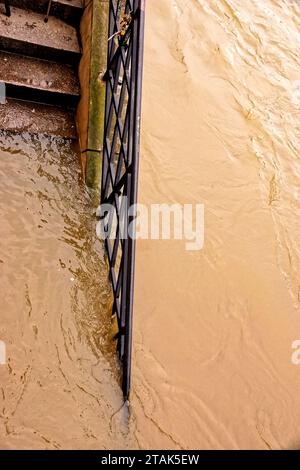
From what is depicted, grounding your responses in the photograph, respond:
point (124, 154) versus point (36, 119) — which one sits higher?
point (124, 154)

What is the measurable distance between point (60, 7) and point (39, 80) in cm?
77

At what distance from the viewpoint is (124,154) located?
320 centimetres

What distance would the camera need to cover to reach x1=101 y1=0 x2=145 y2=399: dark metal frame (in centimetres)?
300

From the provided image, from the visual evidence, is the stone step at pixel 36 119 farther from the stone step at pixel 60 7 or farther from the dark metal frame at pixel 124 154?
the stone step at pixel 60 7

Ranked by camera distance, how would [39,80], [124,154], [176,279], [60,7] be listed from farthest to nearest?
[60,7]
[39,80]
[176,279]
[124,154]

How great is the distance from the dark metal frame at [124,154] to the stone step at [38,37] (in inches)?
18.7

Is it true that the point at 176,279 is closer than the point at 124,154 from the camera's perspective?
No

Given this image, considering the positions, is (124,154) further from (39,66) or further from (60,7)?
A: (60,7)

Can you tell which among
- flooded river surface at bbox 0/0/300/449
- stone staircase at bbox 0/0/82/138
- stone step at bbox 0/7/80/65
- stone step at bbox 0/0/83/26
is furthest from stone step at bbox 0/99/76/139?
stone step at bbox 0/0/83/26

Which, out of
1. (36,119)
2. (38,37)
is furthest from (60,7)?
(36,119)

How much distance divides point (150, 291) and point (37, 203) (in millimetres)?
1136

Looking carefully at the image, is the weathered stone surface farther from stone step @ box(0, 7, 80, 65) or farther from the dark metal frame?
the dark metal frame

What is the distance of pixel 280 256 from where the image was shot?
4.19 m

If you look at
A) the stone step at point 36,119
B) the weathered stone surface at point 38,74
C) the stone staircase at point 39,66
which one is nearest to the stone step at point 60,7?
the stone staircase at point 39,66
